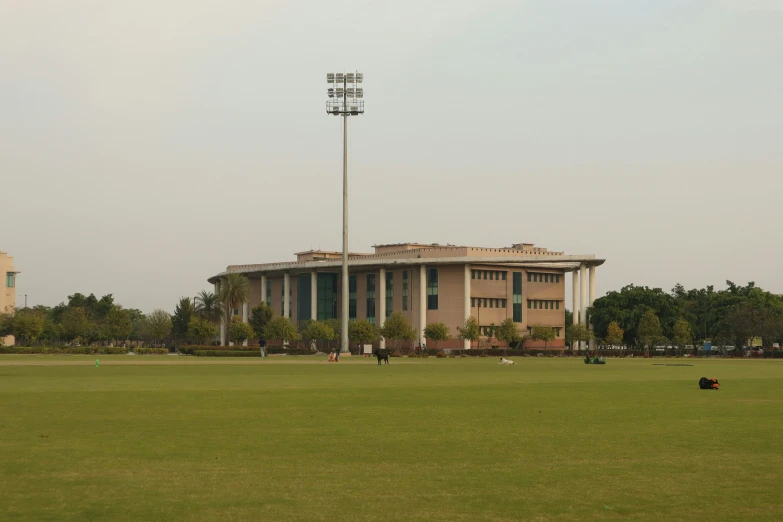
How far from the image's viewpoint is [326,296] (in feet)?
579

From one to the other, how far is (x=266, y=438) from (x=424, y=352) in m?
102

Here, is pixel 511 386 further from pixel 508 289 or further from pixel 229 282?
pixel 508 289

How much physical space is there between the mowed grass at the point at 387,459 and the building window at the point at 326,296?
147284 millimetres

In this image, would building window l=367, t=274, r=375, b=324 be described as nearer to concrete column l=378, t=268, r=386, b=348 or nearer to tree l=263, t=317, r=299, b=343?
concrete column l=378, t=268, r=386, b=348

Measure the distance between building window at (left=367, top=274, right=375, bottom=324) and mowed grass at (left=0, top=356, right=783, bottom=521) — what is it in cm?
14004

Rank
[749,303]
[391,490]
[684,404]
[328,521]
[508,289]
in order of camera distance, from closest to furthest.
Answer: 1. [328,521]
2. [391,490]
3. [684,404]
4. [749,303]
5. [508,289]

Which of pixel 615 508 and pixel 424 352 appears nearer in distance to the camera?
pixel 615 508

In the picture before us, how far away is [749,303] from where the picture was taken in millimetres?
141250

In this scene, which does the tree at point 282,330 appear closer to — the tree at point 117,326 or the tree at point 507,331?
the tree at point 117,326

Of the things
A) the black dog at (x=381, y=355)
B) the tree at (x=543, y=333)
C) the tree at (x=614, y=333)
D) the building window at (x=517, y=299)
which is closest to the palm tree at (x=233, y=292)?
the building window at (x=517, y=299)

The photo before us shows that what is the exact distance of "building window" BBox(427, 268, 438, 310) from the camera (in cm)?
15700

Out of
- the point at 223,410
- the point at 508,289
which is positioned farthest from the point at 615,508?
the point at 508,289

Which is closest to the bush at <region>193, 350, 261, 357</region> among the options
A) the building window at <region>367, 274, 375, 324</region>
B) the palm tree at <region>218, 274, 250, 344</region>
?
the palm tree at <region>218, 274, 250, 344</region>

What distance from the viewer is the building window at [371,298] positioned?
169m
